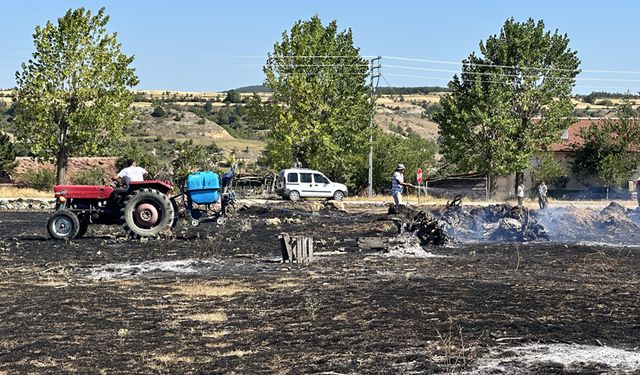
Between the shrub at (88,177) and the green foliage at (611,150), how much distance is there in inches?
1288

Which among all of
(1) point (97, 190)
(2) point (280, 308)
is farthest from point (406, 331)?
(1) point (97, 190)

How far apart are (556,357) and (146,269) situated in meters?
9.41

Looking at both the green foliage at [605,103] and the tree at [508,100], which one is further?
the green foliage at [605,103]

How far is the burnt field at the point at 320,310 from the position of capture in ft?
31.4

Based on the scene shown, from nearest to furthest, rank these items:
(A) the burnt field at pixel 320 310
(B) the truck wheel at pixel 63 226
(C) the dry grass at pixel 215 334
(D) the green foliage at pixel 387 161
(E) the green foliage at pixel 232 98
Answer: (A) the burnt field at pixel 320 310, (C) the dry grass at pixel 215 334, (B) the truck wheel at pixel 63 226, (D) the green foliage at pixel 387 161, (E) the green foliage at pixel 232 98

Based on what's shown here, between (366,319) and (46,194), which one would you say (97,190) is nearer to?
(366,319)

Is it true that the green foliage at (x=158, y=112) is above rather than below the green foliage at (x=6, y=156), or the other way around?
above

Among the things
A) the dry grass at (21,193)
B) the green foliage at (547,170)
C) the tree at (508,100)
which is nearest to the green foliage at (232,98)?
the green foliage at (547,170)

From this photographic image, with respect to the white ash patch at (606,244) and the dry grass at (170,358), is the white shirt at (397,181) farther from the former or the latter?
the dry grass at (170,358)

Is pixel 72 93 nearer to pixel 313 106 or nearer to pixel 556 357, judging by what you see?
pixel 313 106

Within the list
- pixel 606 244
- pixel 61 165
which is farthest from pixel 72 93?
pixel 606 244

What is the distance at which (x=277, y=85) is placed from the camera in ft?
182

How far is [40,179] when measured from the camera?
173 feet

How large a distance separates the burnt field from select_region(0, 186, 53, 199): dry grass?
86.7ft
